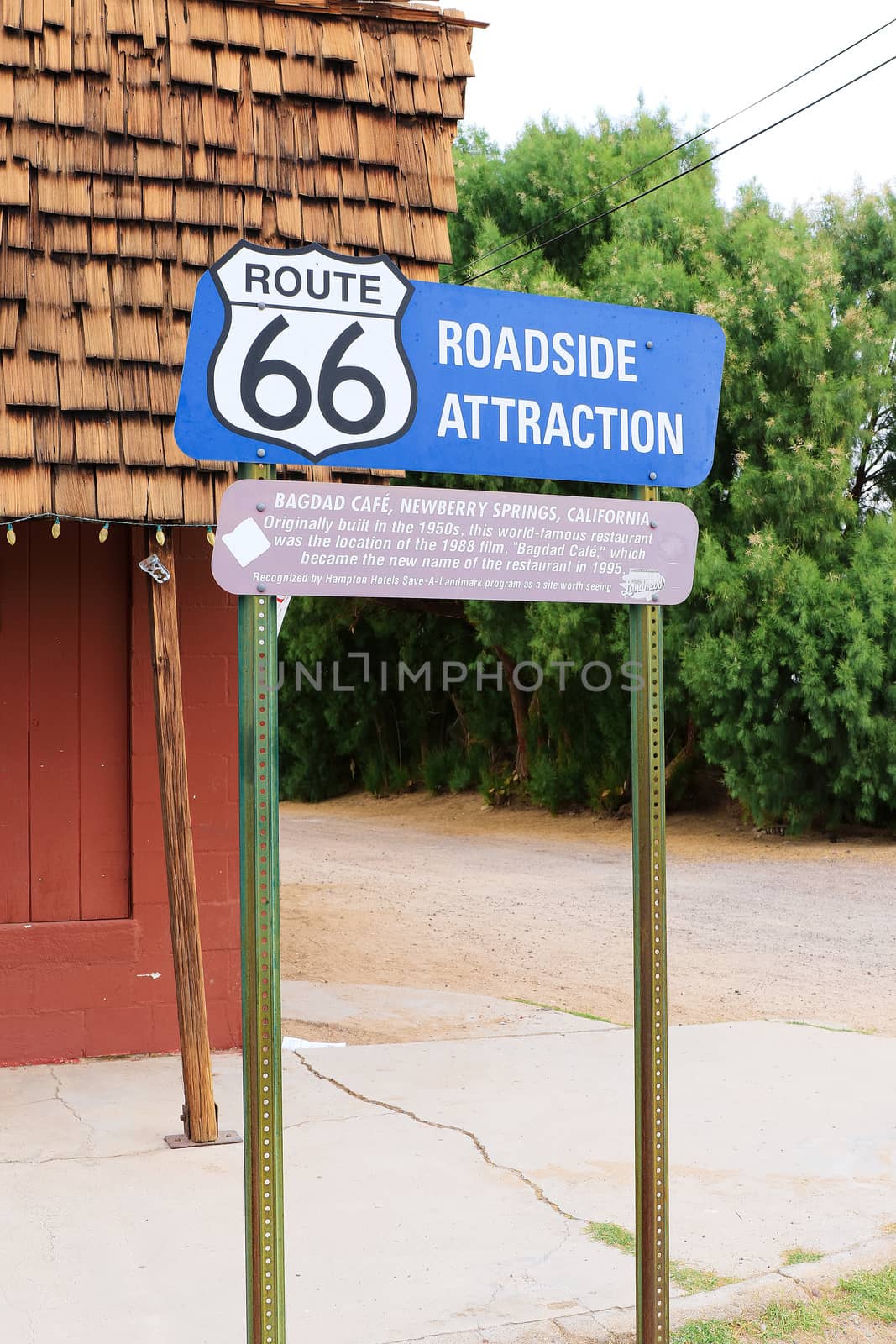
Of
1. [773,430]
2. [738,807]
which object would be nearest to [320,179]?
[773,430]

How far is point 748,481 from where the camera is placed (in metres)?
18.0

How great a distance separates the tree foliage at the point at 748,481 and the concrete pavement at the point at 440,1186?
1092cm

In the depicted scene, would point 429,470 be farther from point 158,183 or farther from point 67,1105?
point 67,1105

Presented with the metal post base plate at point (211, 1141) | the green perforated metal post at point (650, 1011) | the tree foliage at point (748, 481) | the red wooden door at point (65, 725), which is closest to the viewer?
the green perforated metal post at point (650, 1011)

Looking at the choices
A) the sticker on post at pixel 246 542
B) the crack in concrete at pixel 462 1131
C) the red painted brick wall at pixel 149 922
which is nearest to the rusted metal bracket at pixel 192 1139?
the crack in concrete at pixel 462 1131

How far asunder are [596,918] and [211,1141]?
750cm

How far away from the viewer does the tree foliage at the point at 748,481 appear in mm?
17266

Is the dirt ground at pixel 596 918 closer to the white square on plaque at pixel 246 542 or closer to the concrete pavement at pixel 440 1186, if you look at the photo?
the concrete pavement at pixel 440 1186

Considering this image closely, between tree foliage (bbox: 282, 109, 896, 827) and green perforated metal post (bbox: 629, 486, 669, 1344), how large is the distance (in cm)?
1396

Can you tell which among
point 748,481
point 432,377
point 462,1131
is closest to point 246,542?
point 432,377

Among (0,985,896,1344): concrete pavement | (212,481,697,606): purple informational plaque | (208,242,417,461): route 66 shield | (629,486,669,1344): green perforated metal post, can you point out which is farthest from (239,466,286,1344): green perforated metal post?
(629,486,669,1344): green perforated metal post

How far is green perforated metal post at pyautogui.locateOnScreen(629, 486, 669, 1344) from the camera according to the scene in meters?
3.31

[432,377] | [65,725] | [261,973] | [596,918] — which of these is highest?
[432,377]

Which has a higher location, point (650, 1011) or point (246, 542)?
point (246, 542)
